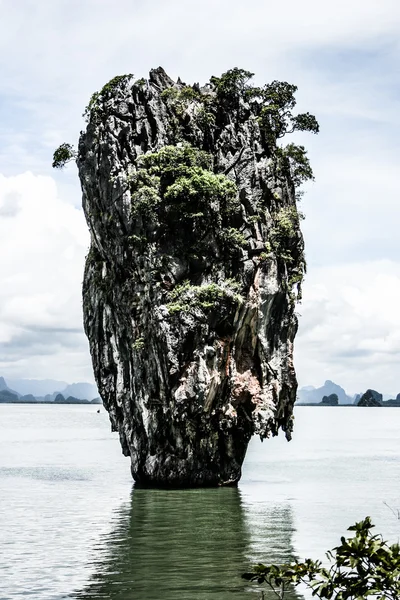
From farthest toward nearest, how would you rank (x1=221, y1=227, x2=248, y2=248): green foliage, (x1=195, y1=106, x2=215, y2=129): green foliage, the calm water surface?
1. (x1=195, y1=106, x2=215, y2=129): green foliage
2. (x1=221, y1=227, x2=248, y2=248): green foliage
3. the calm water surface

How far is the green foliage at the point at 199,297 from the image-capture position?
29141mm

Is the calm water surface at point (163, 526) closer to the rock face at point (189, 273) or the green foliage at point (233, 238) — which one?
the rock face at point (189, 273)

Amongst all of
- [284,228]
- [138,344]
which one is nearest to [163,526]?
[138,344]

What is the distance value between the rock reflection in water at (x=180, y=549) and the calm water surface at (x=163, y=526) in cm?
3

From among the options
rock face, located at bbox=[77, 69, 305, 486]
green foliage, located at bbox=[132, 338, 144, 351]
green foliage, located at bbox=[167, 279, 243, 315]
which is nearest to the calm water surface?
rock face, located at bbox=[77, 69, 305, 486]

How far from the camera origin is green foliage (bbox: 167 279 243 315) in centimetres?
2914

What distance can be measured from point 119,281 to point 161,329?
3.57 metres

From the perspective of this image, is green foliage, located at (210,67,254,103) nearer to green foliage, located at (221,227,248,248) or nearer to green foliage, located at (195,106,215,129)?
green foliage, located at (195,106,215,129)

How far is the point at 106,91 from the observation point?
3234 centimetres

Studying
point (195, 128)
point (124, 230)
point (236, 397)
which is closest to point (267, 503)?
point (236, 397)

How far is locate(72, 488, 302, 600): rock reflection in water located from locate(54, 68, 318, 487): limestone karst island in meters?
2.99

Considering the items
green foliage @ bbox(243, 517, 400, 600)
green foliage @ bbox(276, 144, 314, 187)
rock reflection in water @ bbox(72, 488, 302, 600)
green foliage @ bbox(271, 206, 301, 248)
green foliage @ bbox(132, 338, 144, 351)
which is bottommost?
rock reflection in water @ bbox(72, 488, 302, 600)

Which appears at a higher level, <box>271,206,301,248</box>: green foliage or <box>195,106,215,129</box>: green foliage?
<box>195,106,215,129</box>: green foliage

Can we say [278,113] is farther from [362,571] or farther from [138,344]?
[362,571]
